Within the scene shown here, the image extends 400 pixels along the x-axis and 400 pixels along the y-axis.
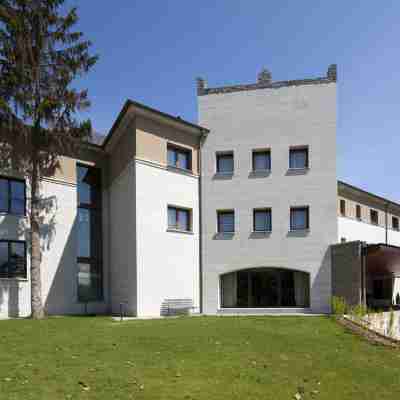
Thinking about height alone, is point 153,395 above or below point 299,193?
below

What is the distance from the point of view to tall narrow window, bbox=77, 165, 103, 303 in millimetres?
20859

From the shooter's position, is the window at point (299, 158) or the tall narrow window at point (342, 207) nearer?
the window at point (299, 158)

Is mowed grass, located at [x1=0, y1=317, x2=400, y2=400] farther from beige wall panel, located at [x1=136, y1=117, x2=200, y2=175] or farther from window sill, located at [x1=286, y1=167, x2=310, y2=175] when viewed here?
window sill, located at [x1=286, y1=167, x2=310, y2=175]

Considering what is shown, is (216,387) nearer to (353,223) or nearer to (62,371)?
(62,371)

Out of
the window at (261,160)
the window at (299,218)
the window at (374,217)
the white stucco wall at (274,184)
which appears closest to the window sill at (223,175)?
the white stucco wall at (274,184)

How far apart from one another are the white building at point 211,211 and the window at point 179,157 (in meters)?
0.06

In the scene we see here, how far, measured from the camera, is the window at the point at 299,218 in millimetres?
21453

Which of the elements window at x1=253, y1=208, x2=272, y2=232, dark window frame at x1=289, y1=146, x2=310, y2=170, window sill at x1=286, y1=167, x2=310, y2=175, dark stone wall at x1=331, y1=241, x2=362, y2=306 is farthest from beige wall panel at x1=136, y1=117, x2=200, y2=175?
dark stone wall at x1=331, y1=241, x2=362, y2=306

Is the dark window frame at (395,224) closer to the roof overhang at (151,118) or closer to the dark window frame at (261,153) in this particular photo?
the dark window frame at (261,153)

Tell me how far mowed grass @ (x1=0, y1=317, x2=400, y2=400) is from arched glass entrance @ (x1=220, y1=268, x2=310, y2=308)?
825 centimetres

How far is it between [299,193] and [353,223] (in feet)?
28.4

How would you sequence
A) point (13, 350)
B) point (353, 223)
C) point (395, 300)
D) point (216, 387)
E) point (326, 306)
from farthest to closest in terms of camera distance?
point (395, 300) < point (353, 223) < point (326, 306) < point (13, 350) < point (216, 387)

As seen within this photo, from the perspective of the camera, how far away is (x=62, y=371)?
24.7ft

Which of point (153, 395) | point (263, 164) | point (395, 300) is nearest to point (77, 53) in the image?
point (263, 164)
